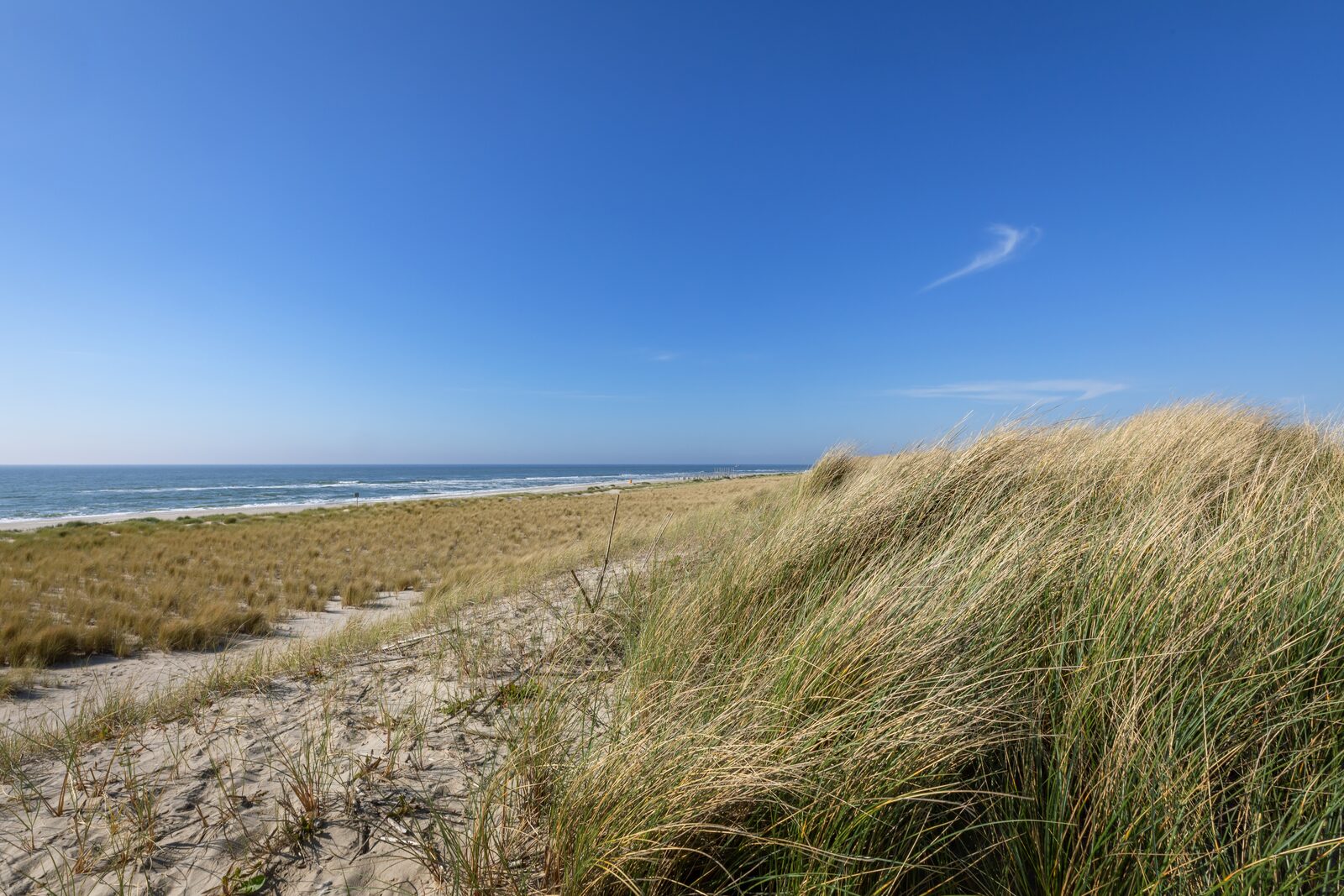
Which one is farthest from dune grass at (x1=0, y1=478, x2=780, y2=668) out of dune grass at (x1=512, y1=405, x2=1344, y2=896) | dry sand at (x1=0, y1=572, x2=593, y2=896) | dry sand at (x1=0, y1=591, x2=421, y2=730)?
dune grass at (x1=512, y1=405, x2=1344, y2=896)

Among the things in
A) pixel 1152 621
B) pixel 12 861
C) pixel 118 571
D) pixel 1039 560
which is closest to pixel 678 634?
pixel 1039 560

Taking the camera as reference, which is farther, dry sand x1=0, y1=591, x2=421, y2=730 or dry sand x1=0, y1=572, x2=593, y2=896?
dry sand x1=0, y1=591, x2=421, y2=730

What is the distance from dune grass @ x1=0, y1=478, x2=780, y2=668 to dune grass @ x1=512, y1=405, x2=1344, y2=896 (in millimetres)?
6466

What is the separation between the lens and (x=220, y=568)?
32.3ft

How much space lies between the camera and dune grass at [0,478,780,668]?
5.94m

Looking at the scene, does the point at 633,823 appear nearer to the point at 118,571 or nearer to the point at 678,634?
the point at 678,634

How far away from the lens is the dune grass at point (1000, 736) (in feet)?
3.95

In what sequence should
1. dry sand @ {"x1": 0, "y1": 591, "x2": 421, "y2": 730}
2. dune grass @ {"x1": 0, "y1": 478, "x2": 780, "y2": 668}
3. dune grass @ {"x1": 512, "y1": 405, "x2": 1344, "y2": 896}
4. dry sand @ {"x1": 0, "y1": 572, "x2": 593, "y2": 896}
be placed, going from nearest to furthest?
dune grass @ {"x1": 512, "y1": 405, "x2": 1344, "y2": 896} → dry sand @ {"x1": 0, "y1": 572, "x2": 593, "y2": 896} → dry sand @ {"x1": 0, "y1": 591, "x2": 421, "y2": 730} → dune grass @ {"x1": 0, "y1": 478, "x2": 780, "y2": 668}

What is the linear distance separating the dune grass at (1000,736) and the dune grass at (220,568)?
647cm

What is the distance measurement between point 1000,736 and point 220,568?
41.5ft

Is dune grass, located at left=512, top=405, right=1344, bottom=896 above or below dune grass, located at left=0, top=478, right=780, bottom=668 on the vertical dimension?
above

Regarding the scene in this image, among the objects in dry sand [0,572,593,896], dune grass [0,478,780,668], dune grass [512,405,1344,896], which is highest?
dune grass [512,405,1344,896]

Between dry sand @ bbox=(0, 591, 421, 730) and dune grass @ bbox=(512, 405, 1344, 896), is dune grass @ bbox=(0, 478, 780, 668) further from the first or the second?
dune grass @ bbox=(512, 405, 1344, 896)

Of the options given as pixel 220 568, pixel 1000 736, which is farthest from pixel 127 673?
pixel 1000 736
